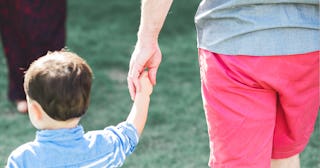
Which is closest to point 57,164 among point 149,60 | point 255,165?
point 149,60

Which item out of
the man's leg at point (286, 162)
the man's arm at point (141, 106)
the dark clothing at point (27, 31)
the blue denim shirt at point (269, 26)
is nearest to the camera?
the blue denim shirt at point (269, 26)

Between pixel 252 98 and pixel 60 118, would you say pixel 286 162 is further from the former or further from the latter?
pixel 60 118

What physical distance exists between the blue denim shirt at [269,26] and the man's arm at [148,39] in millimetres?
197

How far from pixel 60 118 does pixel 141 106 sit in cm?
34

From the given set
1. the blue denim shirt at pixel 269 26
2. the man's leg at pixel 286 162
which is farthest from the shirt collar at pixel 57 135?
the man's leg at pixel 286 162

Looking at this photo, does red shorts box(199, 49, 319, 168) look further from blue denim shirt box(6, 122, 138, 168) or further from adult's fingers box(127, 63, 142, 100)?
blue denim shirt box(6, 122, 138, 168)

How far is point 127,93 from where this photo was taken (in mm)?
4715

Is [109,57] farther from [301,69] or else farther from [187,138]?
[301,69]

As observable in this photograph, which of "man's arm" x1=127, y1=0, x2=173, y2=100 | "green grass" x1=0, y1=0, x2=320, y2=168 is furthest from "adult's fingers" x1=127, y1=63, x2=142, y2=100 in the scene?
"green grass" x1=0, y1=0, x2=320, y2=168

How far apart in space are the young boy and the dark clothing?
2123 mm

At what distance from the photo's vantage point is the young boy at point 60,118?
2043 millimetres

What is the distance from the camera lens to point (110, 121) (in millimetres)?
4223

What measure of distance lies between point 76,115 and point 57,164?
159mm

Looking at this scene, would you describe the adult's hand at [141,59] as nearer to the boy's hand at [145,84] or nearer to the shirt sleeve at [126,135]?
the boy's hand at [145,84]
